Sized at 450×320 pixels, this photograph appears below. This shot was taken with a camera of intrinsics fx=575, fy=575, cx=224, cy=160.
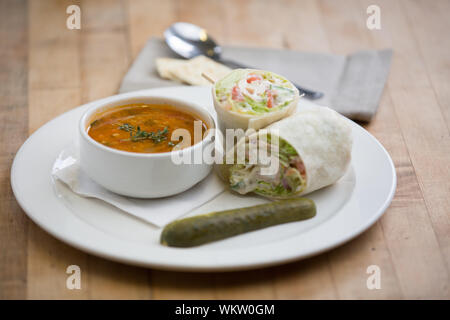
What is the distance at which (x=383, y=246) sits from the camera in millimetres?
2664

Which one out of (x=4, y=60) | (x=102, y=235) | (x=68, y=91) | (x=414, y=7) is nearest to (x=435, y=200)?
(x=102, y=235)

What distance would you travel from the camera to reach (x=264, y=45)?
482cm

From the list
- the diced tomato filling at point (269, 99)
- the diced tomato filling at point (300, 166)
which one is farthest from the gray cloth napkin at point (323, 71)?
the diced tomato filling at point (300, 166)

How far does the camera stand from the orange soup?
2.73 m

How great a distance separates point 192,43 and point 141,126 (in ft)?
6.10

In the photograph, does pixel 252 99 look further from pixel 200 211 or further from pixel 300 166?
pixel 200 211

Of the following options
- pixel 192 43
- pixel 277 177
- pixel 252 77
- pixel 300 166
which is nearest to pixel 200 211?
pixel 277 177

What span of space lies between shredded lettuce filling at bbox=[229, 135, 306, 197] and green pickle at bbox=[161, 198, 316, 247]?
0.11 m

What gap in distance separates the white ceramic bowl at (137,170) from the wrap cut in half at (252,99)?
208mm

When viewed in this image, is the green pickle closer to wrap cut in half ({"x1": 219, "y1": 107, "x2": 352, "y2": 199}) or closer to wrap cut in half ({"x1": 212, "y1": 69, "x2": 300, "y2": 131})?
wrap cut in half ({"x1": 219, "y1": 107, "x2": 352, "y2": 199})

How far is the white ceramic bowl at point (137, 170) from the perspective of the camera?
2.60 metres

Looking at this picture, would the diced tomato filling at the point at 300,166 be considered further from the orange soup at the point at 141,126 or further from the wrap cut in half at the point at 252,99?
the orange soup at the point at 141,126

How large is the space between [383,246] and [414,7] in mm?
3389
